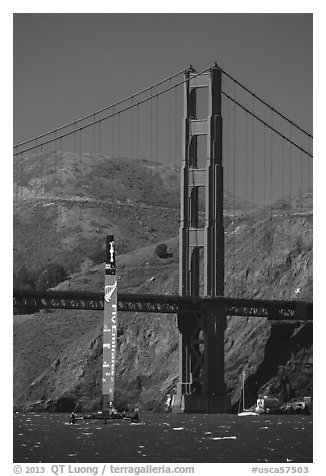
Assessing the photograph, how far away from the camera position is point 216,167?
502 ft

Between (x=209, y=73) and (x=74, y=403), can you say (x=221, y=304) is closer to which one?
(x=209, y=73)

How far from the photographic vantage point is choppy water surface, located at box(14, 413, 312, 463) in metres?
82.2

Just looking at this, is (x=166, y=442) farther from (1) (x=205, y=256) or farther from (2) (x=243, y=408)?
(2) (x=243, y=408)

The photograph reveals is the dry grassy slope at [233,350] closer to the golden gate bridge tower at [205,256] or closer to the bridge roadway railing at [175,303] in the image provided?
the bridge roadway railing at [175,303]

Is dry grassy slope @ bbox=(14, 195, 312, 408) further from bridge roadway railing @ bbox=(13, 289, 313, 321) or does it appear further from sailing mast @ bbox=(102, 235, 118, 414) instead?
sailing mast @ bbox=(102, 235, 118, 414)

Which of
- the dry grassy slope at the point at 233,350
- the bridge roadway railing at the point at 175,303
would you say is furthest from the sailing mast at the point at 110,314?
the dry grassy slope at the point at 233,350

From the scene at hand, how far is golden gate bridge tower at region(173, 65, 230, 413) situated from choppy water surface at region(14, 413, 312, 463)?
19067 mm

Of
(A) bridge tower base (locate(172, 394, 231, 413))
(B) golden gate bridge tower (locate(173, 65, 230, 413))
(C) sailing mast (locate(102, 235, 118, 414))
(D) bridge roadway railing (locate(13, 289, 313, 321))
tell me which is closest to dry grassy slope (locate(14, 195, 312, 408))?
(D) bridge roadway railing (locate(13, 289, 313, 321))

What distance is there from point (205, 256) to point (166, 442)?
188 feet

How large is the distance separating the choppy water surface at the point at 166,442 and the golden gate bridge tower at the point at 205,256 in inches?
751

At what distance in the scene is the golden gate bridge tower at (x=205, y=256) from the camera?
152m
